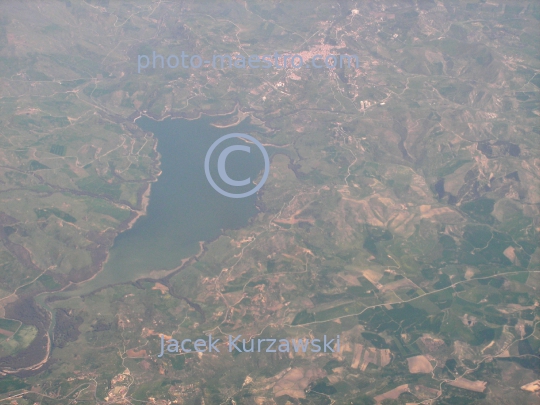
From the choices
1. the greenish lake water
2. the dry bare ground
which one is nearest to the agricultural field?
the dry bare ground

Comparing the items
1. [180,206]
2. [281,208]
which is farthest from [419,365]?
[180,206]

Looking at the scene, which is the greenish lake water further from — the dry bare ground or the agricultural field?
the dry bare ground

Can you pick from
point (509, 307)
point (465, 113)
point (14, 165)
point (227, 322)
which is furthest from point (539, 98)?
point (14, 165)

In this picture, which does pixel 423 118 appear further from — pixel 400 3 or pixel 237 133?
pixel 400 3

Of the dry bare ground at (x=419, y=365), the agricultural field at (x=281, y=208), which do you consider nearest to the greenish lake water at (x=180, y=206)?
the agricultural field at (x=281, y=208)

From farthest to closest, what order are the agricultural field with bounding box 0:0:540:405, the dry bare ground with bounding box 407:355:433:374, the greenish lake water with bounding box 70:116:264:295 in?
the greenish lake water with bounding box 70:116:264:295, the agricultural field with bounding box 0:0:540:405, the dry bare ground with bounding box 407:355:433:374

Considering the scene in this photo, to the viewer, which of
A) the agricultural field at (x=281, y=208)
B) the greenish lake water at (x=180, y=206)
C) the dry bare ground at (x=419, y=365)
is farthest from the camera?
the greenish lake water at (x=180, y=206)

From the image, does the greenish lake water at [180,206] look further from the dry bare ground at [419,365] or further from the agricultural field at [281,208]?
the dry bare ground at [419,365]

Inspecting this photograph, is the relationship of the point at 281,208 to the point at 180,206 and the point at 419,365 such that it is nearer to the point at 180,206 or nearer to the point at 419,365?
the point at 180,206
